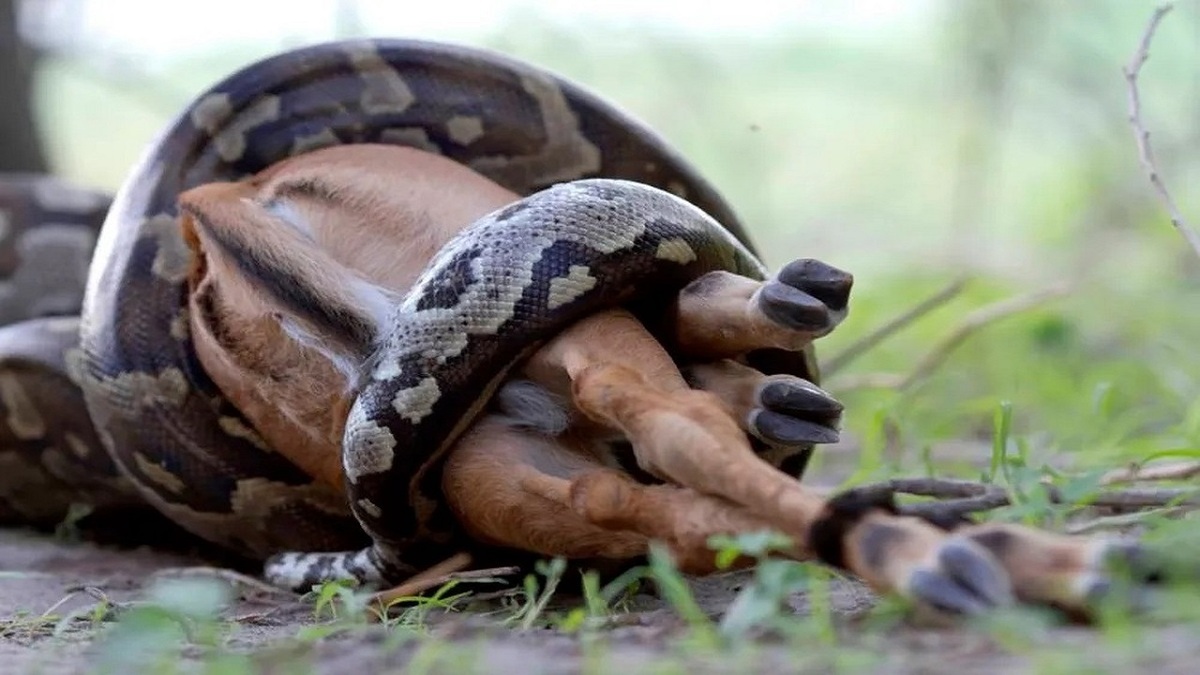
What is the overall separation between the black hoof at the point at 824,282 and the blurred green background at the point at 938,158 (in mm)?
906

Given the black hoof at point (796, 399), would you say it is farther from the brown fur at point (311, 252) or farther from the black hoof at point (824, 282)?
the brown fur at point (311, 252)

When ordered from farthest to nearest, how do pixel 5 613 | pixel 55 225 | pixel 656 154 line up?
pixel 55 225 → pixel 656 154 → pixel 5 613

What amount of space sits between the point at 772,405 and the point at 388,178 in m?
1.13

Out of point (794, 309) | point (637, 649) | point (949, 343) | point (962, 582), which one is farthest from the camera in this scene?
point (949, 343)

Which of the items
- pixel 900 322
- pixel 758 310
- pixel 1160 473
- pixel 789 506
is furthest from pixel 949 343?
pixel 789 506

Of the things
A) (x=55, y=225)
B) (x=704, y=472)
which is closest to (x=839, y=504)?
(x=704, y=472)

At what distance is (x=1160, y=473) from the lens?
304 cm

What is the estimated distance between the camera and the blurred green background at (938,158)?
5.12 meters

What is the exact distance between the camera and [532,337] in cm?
249

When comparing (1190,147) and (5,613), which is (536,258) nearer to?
(5,613)

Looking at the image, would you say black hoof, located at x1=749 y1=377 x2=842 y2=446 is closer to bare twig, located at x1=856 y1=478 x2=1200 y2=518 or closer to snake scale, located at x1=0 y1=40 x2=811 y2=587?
bare twig, located at x1=856 y1=478 x2=1200 y2=518

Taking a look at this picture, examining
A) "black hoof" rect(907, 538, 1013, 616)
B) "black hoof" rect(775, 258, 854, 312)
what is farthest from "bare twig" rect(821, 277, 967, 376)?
"black hoof" rect(907, 538, 1013, 616)

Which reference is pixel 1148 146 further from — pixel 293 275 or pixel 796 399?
pixel 293 275

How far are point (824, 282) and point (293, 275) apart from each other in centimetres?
115
